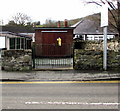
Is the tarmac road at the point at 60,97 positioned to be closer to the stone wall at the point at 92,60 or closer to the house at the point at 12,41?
the stone wall at the point at 92,60

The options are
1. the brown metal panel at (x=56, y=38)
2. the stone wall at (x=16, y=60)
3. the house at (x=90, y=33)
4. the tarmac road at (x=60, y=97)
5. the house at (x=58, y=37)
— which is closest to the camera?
the tarmac road at (x=60, y=97)

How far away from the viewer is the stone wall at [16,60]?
1078 centimetres

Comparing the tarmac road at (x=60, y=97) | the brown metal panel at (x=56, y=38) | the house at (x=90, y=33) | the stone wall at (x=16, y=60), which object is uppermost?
the house at (x=90, y=33)

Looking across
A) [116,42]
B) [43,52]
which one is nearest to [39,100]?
[116,42]

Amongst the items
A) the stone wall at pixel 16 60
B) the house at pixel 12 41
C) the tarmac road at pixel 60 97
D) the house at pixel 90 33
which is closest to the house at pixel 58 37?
the house at pixel 12 41

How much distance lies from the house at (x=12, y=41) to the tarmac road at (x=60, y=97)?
9.23 meters

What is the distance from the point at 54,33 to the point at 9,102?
1409 cm

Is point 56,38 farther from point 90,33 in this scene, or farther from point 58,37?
point 90,33

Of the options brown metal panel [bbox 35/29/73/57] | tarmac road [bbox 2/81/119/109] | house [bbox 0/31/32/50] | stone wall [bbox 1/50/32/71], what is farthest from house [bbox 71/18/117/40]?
tarmac road [bbox 2/81/119/109]

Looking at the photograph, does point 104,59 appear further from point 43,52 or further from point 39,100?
point 43,52

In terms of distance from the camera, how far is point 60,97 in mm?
5898

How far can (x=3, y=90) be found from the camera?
6.79 metres

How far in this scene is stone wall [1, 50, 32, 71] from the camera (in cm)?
1078

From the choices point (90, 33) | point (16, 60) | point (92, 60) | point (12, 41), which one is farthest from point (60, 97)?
point (90, 33)
